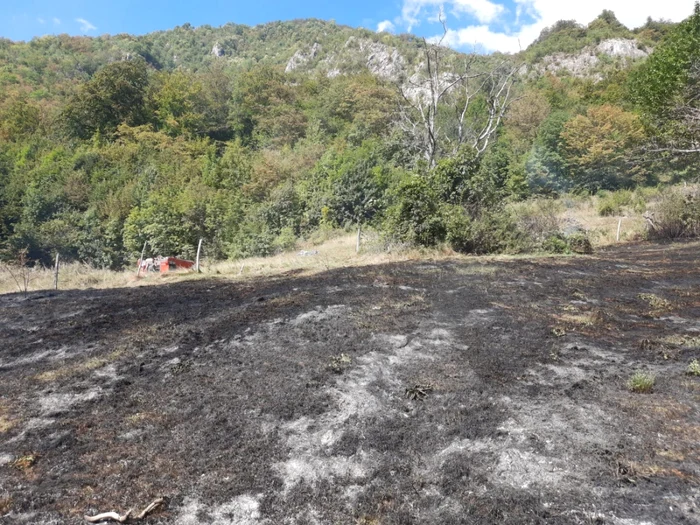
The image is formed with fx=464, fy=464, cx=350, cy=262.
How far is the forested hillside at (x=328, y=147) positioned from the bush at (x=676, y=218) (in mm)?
2989

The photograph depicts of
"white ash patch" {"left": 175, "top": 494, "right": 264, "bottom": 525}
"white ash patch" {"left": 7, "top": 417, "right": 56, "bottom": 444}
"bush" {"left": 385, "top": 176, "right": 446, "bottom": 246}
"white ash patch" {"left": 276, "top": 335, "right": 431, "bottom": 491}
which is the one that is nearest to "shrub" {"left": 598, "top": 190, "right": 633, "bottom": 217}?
"bush" {"left": 385, "top": 176, "right": 446, "bottom": 246}

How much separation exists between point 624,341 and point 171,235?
27.2m

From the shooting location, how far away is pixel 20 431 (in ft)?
11.7

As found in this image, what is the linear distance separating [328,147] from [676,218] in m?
27.5

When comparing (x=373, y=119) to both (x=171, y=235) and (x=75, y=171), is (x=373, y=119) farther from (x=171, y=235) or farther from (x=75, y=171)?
(x=75, y=171)

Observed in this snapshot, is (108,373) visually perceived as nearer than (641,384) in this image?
No

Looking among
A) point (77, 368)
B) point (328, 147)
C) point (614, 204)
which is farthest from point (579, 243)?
point (328, 147)

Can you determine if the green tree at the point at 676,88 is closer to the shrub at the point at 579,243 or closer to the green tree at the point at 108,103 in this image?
the shrub at the point at 579,243

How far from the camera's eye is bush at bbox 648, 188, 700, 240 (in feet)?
49.1

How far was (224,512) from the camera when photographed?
266 centimetres

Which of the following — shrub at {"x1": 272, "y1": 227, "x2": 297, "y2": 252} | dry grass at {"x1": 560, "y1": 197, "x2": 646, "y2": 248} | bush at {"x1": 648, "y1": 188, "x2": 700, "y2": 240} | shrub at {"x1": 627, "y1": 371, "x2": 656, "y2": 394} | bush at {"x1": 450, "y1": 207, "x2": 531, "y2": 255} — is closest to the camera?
shrub at {"x1": 627, "y1": 371, "x2": 656, "y2": 394}

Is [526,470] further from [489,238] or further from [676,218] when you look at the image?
[676,218]

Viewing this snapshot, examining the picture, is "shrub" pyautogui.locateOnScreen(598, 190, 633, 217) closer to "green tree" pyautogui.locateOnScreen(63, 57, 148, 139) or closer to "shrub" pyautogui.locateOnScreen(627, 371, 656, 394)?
"shrub" pyautogui.locateOnScreen(627, 371, 656, 394)

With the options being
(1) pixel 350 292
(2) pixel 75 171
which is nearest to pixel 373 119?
(2) pixel 75 171
